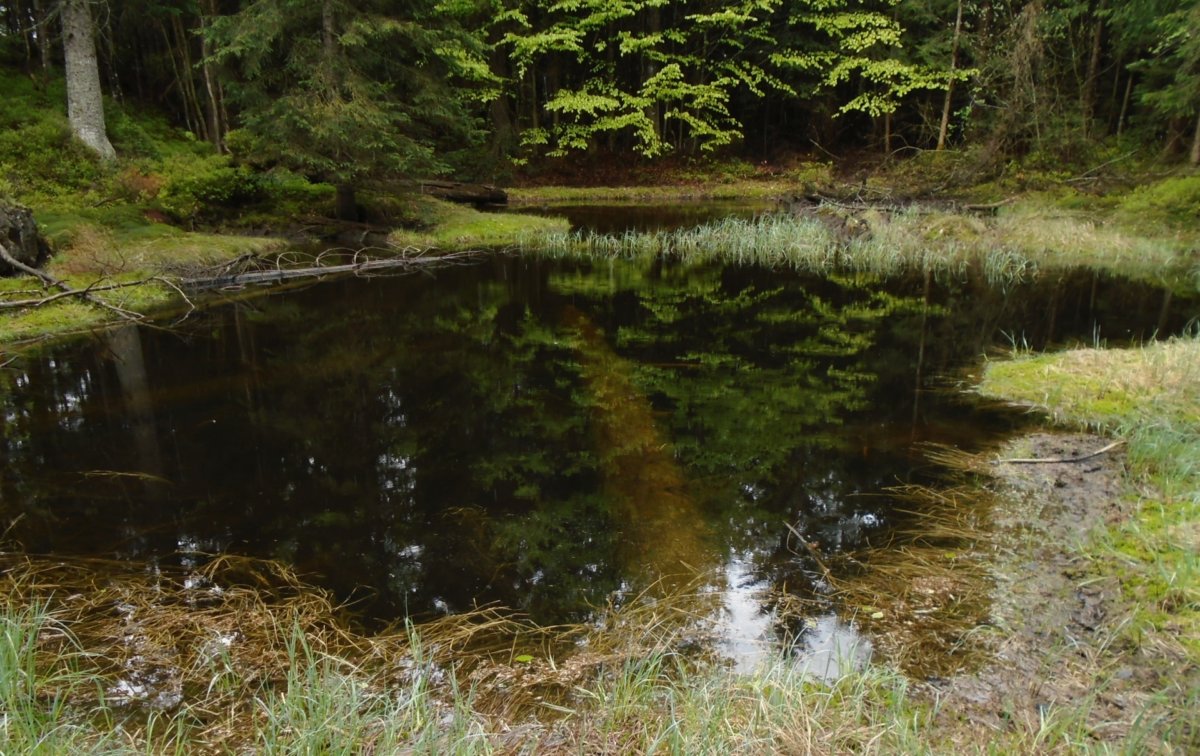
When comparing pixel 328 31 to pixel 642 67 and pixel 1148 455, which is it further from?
pixel 642 67

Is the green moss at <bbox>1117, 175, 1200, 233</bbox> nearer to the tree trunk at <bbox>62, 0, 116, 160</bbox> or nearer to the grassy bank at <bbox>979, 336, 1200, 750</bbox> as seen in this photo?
the grassy bank at <bbox>979, 336, 1200, 750</bbox>

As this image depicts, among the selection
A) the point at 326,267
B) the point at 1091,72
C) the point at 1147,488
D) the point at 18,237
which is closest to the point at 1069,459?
the point at 1147,488

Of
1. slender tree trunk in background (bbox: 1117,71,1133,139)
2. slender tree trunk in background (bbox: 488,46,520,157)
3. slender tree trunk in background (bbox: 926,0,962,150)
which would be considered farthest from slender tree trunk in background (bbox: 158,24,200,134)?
slender tree trunk in background (bbox: 1117,71,1133,139)

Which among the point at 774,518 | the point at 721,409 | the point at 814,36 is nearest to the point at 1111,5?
the point at 814,36

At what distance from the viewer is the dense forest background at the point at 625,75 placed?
489 inches

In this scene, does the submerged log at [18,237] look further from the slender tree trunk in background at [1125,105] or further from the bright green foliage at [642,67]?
the slender tree trunk in background at [1125,105]

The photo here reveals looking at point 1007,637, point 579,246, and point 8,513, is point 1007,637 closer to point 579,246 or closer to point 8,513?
point 8,513

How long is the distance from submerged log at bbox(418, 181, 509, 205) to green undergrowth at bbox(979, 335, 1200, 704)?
14.4 m

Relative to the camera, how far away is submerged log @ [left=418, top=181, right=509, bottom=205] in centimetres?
1803

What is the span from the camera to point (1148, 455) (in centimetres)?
430

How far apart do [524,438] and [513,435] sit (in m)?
0.11

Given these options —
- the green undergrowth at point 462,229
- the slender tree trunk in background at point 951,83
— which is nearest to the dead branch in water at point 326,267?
the green undergrowth at point 462,229

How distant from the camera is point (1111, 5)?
58.2 ft

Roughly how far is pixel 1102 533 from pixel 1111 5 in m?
20.0
